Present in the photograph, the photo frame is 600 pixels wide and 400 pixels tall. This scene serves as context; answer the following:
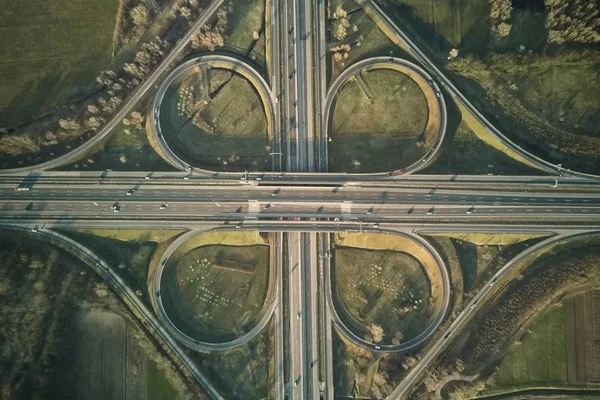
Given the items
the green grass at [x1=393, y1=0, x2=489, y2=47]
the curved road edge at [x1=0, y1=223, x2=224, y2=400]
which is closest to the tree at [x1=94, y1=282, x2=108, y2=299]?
the curved road edge at [x1=0, y1=223, x2=224, y2=400]

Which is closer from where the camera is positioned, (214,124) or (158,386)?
(158,386)

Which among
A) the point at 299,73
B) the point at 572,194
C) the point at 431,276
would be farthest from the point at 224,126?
the point at 572,194

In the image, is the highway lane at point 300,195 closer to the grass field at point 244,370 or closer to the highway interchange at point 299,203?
the highway interchange at point 299,203

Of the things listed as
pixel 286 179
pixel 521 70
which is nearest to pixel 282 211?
pixel 286 179

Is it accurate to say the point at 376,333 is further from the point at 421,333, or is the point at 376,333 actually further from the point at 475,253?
the point at 475,253

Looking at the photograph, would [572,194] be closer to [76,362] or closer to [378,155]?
[378,155]

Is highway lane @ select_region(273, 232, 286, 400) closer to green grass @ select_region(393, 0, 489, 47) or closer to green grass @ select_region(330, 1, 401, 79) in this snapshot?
green grass @ select_region(330, 1, 401, 79)

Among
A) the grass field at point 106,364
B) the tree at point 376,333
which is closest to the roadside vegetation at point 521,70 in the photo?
the tree at point 376,333
